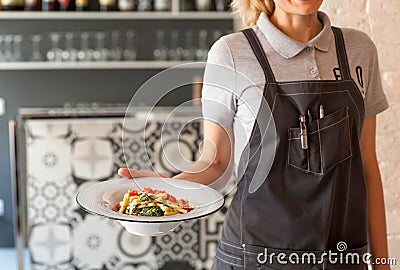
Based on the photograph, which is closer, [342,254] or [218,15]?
[342,254]

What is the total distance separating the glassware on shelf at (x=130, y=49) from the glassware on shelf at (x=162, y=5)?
26 centimetres

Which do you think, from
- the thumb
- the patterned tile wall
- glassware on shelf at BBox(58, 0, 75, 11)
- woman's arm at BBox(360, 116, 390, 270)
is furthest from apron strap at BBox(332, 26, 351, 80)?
glassware on shelf at BBox(58, 0, 75, 11)

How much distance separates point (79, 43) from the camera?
14.1 ft

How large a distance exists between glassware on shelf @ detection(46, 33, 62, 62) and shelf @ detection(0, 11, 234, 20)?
128mm

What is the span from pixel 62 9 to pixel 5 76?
607 mm

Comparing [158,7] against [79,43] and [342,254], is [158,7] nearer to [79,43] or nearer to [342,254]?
[79,43]

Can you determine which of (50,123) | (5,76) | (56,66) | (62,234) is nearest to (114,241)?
(62,234)

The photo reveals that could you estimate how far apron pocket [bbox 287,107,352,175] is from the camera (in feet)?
4.36

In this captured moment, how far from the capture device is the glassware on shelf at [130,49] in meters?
4.27

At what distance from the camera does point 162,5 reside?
4203mm

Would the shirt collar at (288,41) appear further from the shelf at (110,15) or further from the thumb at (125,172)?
the shelf at (110,15)

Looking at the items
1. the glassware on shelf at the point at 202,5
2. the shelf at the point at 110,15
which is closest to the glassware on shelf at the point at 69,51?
the shelf at the point at 110,15

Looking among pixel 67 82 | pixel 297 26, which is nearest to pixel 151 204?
pixel 297 26

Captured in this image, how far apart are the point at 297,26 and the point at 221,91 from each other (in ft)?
0.79
